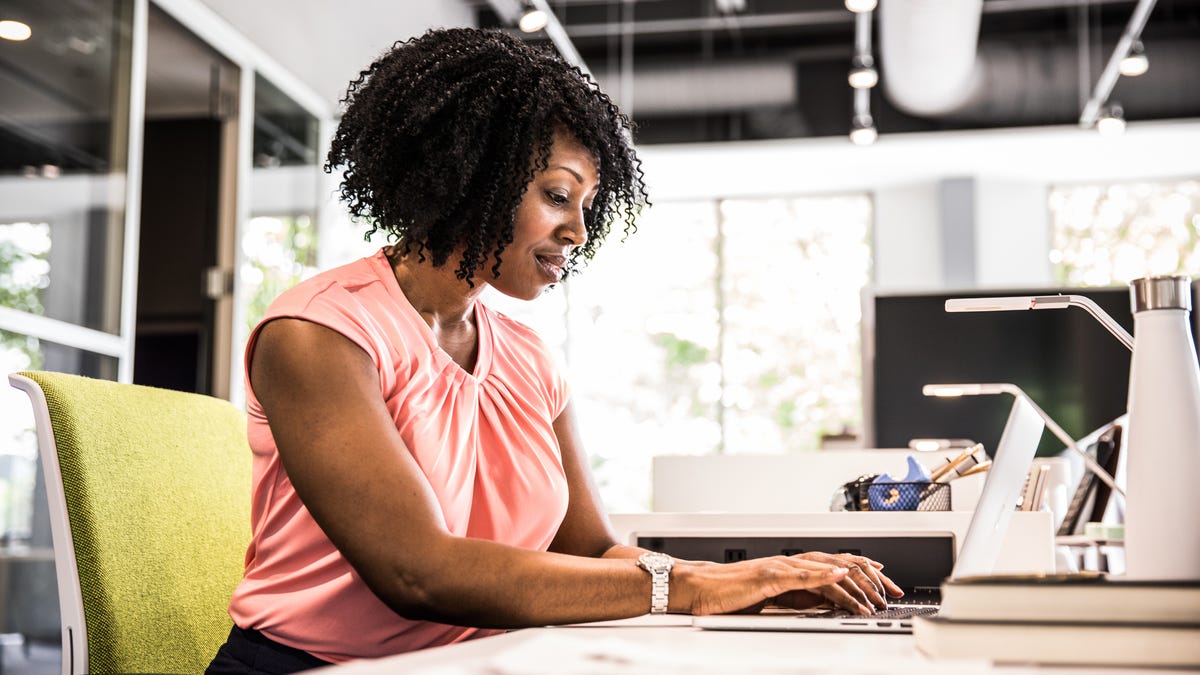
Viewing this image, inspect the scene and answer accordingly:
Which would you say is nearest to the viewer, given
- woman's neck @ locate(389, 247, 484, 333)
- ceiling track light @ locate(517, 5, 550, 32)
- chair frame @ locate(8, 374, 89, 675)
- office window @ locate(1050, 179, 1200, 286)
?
chair frame @ locate(8, 374, 89, 675)

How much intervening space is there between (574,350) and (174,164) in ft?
12.6

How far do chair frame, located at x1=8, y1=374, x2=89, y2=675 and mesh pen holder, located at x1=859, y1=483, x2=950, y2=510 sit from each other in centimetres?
109

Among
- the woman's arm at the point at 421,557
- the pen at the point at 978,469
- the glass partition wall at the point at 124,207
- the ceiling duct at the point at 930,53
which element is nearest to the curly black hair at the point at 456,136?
the woman's arm at the point at 421,557

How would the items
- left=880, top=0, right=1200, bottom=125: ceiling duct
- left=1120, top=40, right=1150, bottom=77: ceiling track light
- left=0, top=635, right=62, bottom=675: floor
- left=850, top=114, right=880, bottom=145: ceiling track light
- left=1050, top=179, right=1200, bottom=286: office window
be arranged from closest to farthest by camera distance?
left=0, top=635, right=62, bottom=675: floor → left=1120, top=40, right=1150, bottom=77: ceiling track light → left=850, top=114, right=880, bottom=145: ceiling track light → left=880, top=0, right=1200, bottom=125: ceiling duct → left=1050, top=179, right=1200, bottom=286: office window

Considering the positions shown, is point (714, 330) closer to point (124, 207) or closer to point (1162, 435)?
point (124, 207)

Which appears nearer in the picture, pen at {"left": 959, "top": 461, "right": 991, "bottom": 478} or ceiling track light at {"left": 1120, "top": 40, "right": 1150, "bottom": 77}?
pen at {"left": 959, "top": 461, "right": 991, "bottom": 478}

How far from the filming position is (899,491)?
174 centimetres

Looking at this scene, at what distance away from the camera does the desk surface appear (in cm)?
75

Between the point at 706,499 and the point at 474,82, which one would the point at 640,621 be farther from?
the point at 706,499

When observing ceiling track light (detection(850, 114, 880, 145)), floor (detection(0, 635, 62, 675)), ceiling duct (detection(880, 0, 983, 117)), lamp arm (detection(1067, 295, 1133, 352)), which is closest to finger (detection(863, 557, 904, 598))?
lamp arm (detection(1067, 295, 1133, 352))

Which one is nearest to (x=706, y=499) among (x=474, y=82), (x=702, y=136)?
(x=474, y=82)

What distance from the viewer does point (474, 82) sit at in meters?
1.60

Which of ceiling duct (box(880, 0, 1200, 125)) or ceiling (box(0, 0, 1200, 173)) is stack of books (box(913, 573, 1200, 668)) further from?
ceiling duct (box(880, 0, 1200, 125))

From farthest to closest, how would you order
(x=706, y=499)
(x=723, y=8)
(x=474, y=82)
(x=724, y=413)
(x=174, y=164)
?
1. (x=724, y=413)
2. (x=723, y=8)
3. (x=174, y=164)
4. (x=706, y=499)
5. (x=474, y=82)
